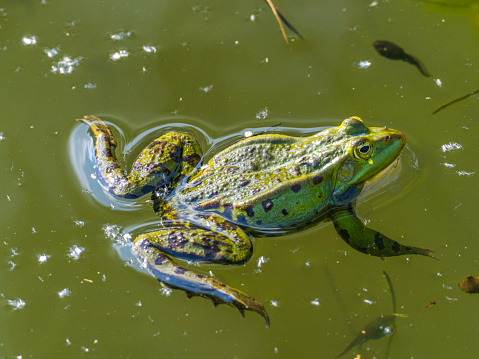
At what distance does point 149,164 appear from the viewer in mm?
3516

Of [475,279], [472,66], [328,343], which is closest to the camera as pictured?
[328,343]

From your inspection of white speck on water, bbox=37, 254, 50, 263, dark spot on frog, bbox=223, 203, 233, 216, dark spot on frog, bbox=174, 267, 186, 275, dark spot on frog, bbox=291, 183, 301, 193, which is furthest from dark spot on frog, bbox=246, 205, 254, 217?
white speck on water, bbox=37, 254, 50, 263

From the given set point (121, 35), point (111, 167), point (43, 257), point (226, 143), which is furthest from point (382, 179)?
point (121, 35)

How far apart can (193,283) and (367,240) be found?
1.38 meters

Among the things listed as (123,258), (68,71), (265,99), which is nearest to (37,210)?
(123,258)

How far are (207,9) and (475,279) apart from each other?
372cm

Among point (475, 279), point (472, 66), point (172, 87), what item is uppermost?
point (172, 87)

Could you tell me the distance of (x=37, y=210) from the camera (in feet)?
11.8

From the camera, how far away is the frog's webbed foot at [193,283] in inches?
119

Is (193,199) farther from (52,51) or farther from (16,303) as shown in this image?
(52,51)

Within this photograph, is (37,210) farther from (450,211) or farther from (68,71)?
(450,211)

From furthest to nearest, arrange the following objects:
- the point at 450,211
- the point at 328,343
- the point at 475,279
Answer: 1. the point at 450,211
2. the point at 475,279
3. the point at 328,343

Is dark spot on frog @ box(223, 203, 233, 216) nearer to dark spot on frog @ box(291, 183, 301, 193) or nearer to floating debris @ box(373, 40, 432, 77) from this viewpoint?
dark spot on frog @ box(291, 183, 301, 193)

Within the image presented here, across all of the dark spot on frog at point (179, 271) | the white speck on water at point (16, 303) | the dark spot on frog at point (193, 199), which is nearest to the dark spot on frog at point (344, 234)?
the dark spot on frog at point (193, 199)
